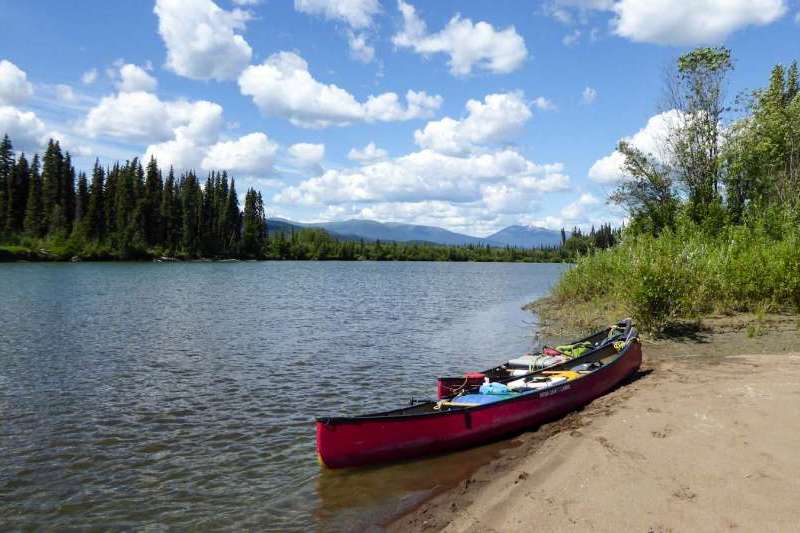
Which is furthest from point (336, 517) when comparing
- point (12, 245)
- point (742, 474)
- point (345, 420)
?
point (12, 245)

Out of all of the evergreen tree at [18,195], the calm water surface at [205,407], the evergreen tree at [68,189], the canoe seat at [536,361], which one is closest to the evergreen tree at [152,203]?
the evergreen tree at [68,189]

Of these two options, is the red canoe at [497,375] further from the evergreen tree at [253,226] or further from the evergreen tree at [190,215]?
the evergreen tree at [253,226]

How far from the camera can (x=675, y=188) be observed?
115 feet

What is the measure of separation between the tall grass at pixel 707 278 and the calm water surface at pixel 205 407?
571 cm

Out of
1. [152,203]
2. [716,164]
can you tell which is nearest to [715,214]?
[716,164]

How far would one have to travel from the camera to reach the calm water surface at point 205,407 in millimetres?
8562

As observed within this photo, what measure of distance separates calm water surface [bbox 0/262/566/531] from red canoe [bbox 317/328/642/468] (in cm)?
28

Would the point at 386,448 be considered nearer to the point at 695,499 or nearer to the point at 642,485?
the point at 642,485

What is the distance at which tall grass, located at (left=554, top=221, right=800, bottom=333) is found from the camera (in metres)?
19.8

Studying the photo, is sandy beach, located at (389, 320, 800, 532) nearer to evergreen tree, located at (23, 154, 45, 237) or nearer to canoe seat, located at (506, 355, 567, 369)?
canoe seat, located at (506, 355, 567, 369)

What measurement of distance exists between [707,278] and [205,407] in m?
20.4

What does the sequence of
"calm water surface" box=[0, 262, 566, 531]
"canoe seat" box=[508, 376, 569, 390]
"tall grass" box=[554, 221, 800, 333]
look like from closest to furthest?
"calm water surface" box=[0, 262, 566, 531] → "canoe seat" box=[508, 376, 569, 390] → "tall grass" box=[554, 221, 800, 333]

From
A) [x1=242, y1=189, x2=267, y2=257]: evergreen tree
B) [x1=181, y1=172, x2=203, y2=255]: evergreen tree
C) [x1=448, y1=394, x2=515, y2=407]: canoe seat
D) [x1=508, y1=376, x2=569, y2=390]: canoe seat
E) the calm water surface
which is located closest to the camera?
the calm water surface

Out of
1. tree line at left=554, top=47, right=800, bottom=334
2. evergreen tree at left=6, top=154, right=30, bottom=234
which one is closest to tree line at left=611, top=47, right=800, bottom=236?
tree line at left=554, top=47, right=800, bottom=334
